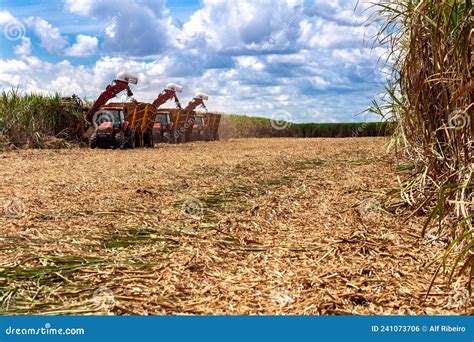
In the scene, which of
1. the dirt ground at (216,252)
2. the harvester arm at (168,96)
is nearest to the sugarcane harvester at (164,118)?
the harvester arm at (168,96)

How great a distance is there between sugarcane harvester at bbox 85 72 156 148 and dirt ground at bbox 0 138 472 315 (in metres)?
12.3

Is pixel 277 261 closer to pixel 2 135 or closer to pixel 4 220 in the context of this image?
pixel 4 220

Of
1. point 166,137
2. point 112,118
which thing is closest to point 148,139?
point 112,118

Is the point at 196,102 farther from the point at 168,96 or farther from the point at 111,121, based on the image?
the point at 111,121

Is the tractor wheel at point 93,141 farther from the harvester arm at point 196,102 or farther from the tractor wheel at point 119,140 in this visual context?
the harvester arm at point 196,102

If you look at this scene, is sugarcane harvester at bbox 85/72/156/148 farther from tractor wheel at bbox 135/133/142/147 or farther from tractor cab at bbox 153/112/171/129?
tractor cab at bbox 153/112/171/129

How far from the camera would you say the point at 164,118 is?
92.6 feet

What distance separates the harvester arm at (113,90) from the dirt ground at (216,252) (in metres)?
14.2

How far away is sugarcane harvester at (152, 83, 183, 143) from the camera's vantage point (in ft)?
91.2

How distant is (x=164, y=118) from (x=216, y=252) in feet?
78.3

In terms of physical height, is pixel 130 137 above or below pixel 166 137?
below

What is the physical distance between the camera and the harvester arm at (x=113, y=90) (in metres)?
22.7

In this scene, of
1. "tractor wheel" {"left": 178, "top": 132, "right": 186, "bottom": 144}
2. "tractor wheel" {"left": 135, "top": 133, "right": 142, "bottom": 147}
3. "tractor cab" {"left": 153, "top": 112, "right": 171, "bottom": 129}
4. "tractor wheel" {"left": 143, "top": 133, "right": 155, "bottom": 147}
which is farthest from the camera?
"tractor wheel" {"left": 178, "top": 132, "right": 186, "bottom": 144}

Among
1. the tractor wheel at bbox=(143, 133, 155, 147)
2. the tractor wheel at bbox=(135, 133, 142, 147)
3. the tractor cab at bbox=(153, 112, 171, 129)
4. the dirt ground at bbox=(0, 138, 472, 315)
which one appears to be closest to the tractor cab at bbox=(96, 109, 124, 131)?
the tractor wheel at bbox=(135, 133, 142, 147)
